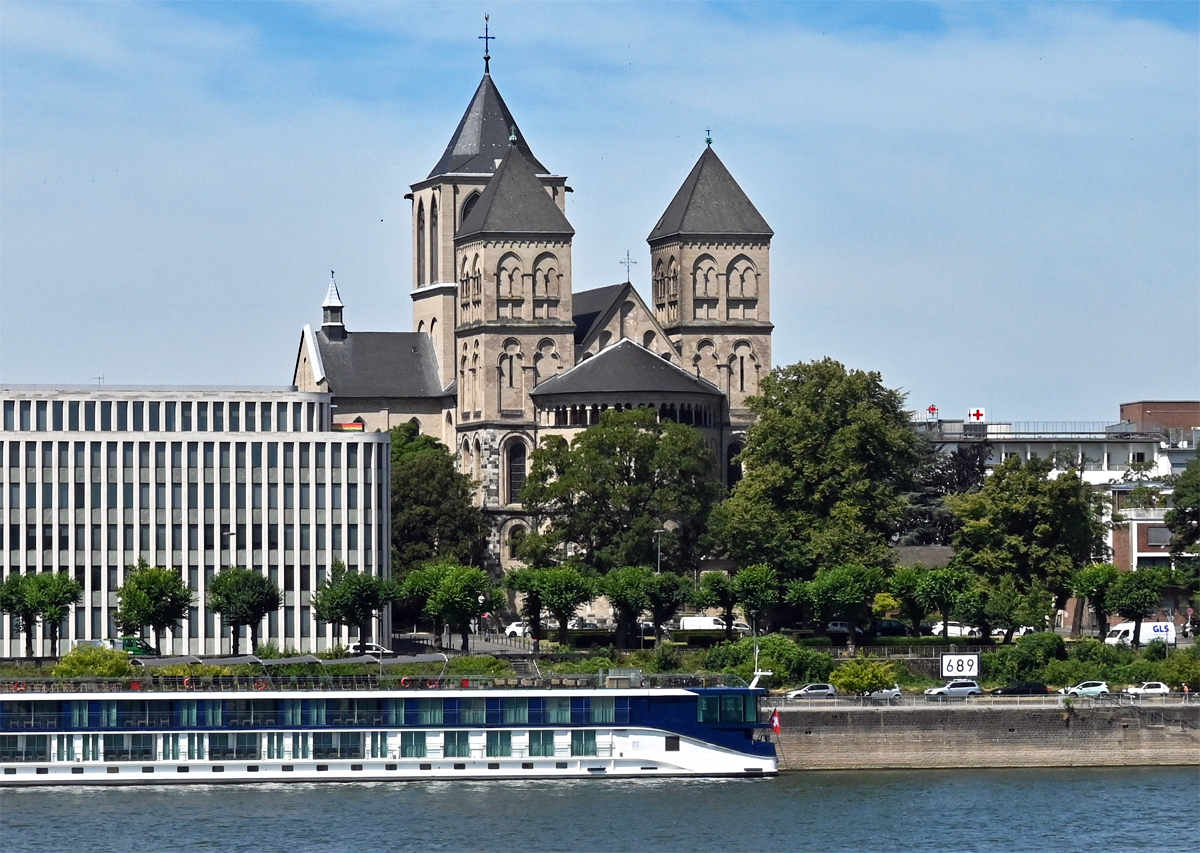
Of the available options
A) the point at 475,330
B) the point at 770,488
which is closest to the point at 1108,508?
the point at 770,488

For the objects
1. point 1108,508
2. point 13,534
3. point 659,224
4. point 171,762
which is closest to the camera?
point 171,762

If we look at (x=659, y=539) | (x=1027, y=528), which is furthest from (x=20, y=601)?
(x=1027, y=528)

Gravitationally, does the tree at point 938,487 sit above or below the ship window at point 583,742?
above

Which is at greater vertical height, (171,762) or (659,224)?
(659,224)

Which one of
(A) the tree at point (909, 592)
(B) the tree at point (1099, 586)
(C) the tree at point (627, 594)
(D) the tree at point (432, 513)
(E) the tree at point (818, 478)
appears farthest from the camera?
(D) the tree at point (432, 513)

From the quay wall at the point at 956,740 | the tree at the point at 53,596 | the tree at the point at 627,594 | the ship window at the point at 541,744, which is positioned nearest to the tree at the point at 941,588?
the tree at the point at 627,594

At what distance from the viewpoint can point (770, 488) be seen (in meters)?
117

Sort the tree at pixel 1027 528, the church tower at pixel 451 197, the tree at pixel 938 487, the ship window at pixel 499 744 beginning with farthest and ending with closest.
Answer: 1. the church tower at pixel 451 197
2. the tree at pixel 938 487
3. the tree at pixel 1027 528
4. the ship window at pixel 499 744

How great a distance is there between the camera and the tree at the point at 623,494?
122 m

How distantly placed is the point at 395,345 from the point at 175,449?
4207 centimetres

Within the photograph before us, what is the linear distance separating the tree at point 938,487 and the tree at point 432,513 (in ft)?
68.3

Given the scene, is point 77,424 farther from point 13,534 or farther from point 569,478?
point 569,478

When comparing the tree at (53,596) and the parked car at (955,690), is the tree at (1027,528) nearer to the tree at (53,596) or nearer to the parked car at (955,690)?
the parked car at (955,690)

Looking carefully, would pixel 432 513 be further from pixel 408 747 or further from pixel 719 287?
pixel 408 747
